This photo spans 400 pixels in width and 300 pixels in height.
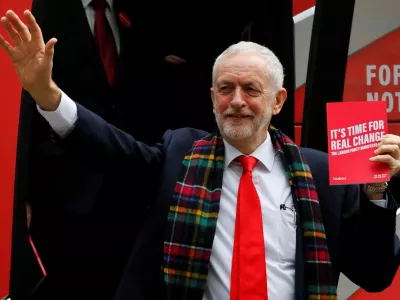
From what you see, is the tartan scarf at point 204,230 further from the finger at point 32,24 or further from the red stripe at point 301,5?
the red stripe at point 301,5

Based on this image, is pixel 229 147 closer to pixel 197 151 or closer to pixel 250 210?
pixel 197 151

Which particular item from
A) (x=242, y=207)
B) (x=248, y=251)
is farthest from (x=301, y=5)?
(x=248, y=251)

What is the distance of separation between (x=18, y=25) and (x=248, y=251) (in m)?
0.82

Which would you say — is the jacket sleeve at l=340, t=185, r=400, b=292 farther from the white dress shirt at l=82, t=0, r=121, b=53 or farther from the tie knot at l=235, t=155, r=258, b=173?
the white dress shirt at l=82, t=0, r=121, b=53

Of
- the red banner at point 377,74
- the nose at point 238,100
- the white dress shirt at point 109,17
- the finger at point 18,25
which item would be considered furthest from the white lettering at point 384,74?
the finger at point 18,25

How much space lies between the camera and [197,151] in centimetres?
176

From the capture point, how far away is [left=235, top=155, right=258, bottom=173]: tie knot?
171 cm

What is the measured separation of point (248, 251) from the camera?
1.60m

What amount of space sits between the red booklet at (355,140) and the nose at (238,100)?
0.24m

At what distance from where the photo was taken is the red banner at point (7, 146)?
209cm

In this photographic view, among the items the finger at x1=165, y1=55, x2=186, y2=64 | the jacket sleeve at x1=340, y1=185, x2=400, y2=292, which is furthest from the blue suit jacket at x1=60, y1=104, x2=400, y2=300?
the finger at x1=165, y1=55, x2=186, y2=64

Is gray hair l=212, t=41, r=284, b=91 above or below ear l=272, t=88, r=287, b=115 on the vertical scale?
above

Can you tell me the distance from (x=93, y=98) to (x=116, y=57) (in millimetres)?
180

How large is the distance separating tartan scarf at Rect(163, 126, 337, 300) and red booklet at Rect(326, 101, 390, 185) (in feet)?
0.45
